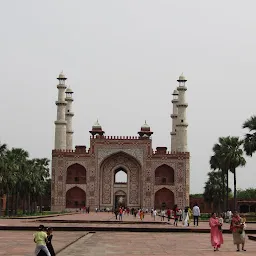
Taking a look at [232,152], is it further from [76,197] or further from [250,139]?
[76,197]

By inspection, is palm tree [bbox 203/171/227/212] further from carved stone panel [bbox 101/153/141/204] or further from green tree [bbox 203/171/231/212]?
carved stone panel [bbox 101/153/141/204]

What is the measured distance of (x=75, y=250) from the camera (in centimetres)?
1375

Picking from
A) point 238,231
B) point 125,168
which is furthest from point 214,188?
point 238,231

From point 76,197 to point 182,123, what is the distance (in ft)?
44.5

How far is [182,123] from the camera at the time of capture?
61.3 m

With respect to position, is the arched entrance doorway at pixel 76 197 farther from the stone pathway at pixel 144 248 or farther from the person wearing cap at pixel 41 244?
the person wearing cap at pixel 41 244

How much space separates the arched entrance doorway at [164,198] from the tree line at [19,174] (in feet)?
38.3

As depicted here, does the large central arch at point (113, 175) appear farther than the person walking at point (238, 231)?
Yes

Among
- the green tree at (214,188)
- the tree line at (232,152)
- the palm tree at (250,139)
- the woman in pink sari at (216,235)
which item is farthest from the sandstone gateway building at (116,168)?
the woman in pink sari at (216,235)

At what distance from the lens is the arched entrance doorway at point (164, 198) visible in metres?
61.4

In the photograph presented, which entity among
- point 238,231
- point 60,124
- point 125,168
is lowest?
point 238,231

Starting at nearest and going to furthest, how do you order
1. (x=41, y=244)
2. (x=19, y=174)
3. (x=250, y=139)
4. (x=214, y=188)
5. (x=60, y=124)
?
1. (x=41, y=244)
2. (x=250, y=139)
3. (x=19, y=174)
4. (x=214, y=188)
5. (x=60, y=124)

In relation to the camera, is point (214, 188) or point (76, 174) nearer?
point (214, 188)

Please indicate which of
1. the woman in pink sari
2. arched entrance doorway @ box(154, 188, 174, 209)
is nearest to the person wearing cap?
the woman in pink sari
